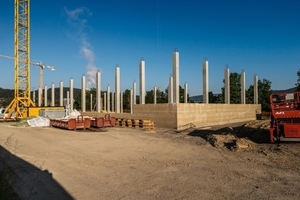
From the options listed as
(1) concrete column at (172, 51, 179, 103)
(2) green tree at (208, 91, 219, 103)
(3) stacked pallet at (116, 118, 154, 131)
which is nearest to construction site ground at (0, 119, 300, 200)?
(3) stacked pallet at (116, 118, 154, 131)

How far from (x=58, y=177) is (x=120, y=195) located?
2.25 m

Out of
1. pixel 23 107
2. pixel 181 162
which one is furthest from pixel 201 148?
pixel 23 107

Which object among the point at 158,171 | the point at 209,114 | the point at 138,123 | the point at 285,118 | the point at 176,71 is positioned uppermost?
the point at 176,71

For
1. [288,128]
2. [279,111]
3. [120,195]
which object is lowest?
[120,195]

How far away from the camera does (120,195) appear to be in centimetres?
559

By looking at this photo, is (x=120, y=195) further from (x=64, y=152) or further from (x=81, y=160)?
(x=64, y=152)

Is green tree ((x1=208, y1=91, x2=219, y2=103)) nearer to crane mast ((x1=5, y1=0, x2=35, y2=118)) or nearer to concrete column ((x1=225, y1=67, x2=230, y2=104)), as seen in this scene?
concrete column ((x1=225, y1=67, x2=230, y2=104))

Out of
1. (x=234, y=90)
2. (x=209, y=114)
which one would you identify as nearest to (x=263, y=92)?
(x=234, y=90)

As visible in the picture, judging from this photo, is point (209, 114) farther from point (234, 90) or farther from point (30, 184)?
point (234, 90)

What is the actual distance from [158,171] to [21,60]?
31959 mm

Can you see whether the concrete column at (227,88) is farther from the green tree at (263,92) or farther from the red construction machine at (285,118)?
the red construction machine at (285,118)

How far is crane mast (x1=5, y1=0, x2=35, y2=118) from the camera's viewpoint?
107ft

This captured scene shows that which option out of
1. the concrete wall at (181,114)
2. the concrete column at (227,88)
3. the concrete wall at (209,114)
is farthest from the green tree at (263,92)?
the concrete wall at (181,114)

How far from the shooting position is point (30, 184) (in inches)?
244
